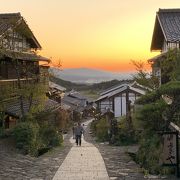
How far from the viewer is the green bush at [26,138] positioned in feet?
65.5

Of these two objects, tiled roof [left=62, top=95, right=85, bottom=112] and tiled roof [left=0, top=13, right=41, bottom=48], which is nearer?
tiled roof [left=0, top=13, right=41, bottom=48]

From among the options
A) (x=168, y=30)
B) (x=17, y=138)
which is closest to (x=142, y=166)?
(x=17, y=138)

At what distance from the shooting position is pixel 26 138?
2058 cm

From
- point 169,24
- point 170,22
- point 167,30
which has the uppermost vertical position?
point 170,22

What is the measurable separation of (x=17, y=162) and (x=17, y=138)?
13.2ft

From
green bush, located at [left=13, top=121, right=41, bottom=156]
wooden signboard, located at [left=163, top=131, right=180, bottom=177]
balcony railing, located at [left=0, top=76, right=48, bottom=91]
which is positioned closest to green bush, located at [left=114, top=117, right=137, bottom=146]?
balcony railing, located at [left=0, top=76, right=48, bottom=91]

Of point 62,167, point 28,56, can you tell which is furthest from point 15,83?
point 62,167

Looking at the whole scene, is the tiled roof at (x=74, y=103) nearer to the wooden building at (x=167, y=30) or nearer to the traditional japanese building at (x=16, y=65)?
the traditional japanese building at (x=16, y=65)

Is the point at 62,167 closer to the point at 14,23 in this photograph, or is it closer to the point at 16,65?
the point at 14,23

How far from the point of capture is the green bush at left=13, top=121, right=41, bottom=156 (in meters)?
20.0

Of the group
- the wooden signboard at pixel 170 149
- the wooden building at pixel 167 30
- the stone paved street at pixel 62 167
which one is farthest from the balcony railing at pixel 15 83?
the wooden signboard at pixel 170 149

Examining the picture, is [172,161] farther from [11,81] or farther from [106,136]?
[106,136]

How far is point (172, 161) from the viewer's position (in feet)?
44.4

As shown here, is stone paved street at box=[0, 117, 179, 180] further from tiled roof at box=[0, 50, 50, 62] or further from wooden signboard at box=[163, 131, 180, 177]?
tiled roof at box=[0, 50, 50, 62]
